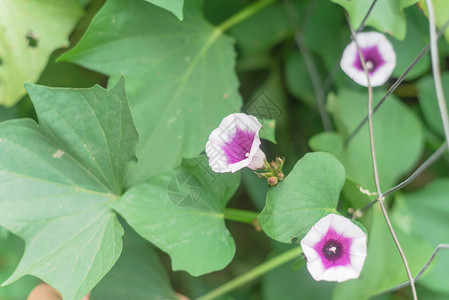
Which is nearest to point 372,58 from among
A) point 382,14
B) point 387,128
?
point 382,14

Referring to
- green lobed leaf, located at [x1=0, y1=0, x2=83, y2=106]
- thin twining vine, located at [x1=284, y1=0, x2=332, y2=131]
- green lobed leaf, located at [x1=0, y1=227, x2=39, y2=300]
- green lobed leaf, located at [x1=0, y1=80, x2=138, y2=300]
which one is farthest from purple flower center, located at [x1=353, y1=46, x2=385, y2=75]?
green lobed leaf, located at [x1=0, y1=227, x2=39, y2=300]

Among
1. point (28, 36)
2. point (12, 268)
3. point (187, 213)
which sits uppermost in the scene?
point (28, 36)

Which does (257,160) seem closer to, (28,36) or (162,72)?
(162,72)

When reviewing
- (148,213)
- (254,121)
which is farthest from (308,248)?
(148,213)

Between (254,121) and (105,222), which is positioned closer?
(254,121)

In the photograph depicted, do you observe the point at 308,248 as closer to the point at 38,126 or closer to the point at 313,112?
the point at 38,126

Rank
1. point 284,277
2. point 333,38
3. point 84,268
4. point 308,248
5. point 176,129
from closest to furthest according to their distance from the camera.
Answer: point 308,248
point 84,268
point 176,129
point 284,277
point 333,38

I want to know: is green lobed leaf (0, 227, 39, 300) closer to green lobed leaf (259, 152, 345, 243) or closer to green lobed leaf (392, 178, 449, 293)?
green lobed leaf (259, 152, 345, 243)
